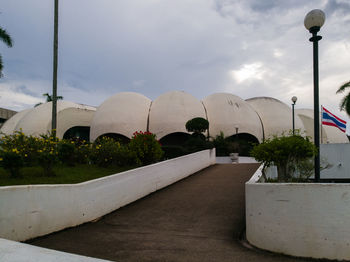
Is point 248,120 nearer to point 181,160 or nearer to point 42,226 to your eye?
point 181,160

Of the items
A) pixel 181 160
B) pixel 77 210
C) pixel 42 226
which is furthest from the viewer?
pixel 181 160

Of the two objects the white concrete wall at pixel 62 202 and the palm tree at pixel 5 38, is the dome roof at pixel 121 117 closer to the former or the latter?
the palm tree at pixel 5 38

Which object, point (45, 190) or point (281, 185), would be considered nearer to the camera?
point (281, 185)

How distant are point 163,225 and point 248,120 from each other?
26.1 m

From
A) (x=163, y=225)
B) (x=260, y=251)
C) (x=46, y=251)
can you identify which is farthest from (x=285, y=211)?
(x=46, y=251)

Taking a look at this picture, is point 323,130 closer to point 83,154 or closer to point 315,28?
point 83,154

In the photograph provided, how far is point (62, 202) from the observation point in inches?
195

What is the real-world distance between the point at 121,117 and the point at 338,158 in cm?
2118

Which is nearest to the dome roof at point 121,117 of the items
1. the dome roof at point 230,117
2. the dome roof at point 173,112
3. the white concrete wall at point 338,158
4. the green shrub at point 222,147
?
the dome roof at point 173,112

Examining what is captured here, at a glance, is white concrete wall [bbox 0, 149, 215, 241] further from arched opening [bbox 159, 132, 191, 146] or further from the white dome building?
the white dome building

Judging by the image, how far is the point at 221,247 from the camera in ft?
13.7

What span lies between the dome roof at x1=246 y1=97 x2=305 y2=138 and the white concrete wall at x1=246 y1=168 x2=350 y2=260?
28523 millimetres

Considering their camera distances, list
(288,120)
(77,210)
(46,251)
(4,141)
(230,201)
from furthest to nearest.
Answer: (288,120)
(4,141)
(230,201)
(77,210)
(46,251)

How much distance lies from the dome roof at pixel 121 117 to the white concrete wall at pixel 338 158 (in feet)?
64.6
